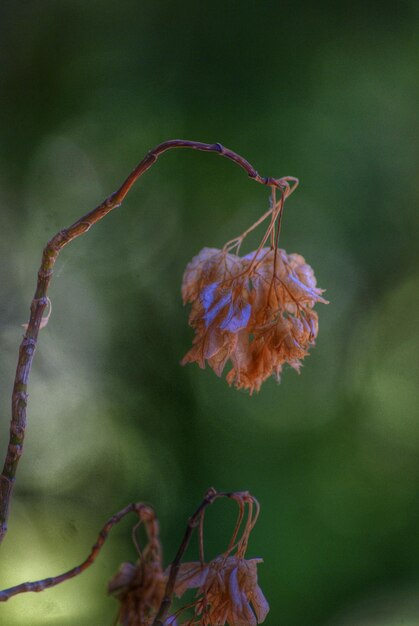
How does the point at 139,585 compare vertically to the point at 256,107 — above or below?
below

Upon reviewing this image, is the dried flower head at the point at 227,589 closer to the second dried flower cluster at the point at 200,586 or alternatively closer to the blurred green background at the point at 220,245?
the second dried flower cluster at the point at 200,586

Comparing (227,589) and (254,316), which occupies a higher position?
(254,316)

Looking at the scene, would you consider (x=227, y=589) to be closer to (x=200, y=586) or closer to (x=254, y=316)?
(x=200, y=586)

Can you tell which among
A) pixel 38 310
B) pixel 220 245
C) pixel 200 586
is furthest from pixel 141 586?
pixel 220 245

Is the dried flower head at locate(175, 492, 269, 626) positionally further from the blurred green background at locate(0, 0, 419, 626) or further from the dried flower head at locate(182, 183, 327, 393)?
the blurred green background at locate(0, 0, 419, 626)

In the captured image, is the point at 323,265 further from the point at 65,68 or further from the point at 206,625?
the point at 206,625

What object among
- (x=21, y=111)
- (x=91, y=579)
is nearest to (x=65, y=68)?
(x=21, y=111)

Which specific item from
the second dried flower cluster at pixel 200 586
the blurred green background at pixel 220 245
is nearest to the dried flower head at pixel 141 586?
the second dried flower cluster at pixel 200 586
